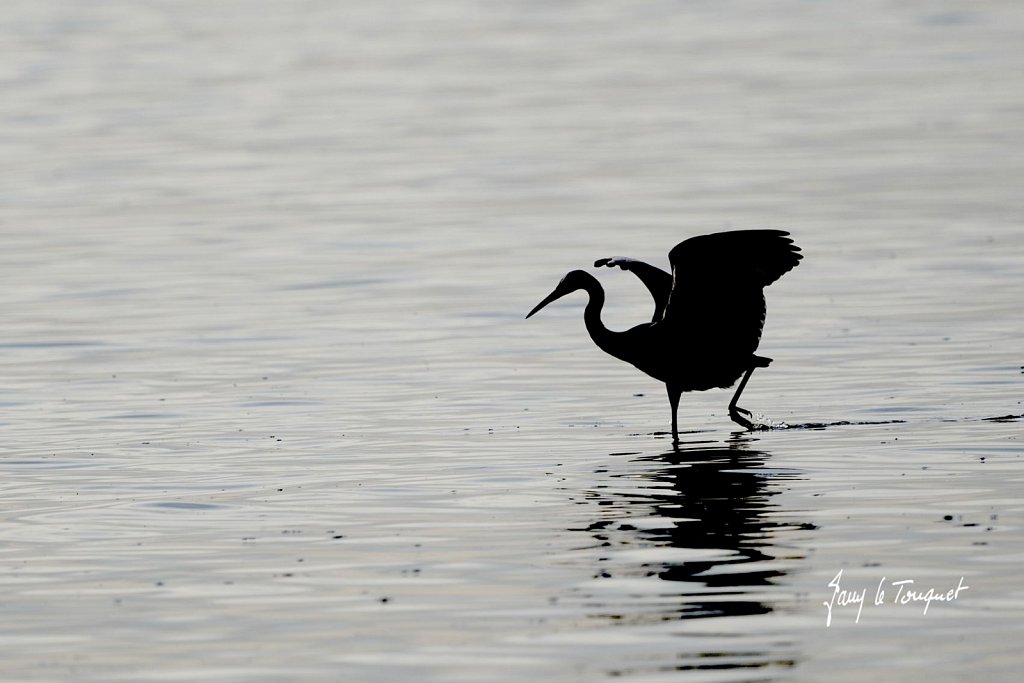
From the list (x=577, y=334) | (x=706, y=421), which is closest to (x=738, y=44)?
(x=577, y=334)

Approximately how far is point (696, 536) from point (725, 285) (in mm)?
4084

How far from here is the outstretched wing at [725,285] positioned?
534 inches

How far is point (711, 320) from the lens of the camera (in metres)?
14.2

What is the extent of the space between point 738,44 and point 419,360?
3273 cm

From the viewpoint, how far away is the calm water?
28.1 feet

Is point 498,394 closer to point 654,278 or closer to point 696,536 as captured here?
point 654,278

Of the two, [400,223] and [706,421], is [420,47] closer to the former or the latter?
[400,223]

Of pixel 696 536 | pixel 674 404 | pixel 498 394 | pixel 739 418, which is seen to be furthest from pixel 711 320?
pixel 696 536

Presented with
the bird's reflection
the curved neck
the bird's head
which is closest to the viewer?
the bird's reflection

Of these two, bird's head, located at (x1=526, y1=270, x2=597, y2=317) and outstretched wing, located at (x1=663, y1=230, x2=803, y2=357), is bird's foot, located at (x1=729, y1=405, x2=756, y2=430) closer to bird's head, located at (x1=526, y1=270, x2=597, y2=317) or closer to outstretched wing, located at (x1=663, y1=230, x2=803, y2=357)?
outstretched wing, located at (x1=663, y1=230, x2=803, y2=357)

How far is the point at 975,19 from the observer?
51.9 m
